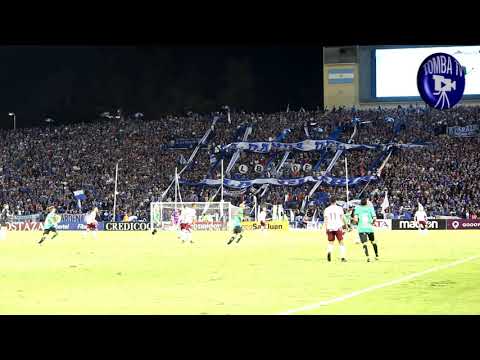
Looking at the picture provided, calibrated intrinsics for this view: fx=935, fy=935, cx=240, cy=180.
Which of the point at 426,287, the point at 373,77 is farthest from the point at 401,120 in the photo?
the point at 426,287

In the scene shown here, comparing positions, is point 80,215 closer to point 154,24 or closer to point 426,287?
point 426,287

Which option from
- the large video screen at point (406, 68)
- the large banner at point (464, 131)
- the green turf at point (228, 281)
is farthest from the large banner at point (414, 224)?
the green turf at point (228, 281)

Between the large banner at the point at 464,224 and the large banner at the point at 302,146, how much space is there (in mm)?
16074

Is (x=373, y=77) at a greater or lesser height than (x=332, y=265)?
greater

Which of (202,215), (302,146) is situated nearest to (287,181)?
(302,146)

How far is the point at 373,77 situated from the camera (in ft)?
281

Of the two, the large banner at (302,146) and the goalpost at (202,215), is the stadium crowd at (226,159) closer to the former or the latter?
the large banner at (302,146)

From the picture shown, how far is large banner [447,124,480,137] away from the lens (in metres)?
76.1

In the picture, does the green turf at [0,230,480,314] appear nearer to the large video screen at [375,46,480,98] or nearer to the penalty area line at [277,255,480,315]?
the penalty area line at [277,255,480,315]

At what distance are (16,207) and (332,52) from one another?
1288 inches

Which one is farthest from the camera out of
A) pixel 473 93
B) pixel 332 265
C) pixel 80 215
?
pixel 473 93

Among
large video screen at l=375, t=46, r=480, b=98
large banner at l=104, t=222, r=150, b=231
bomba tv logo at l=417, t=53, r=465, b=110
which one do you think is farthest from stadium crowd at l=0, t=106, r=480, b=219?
bomba tv logo at l=417, t=53, r=465, b=110

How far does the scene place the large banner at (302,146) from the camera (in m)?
76.8
